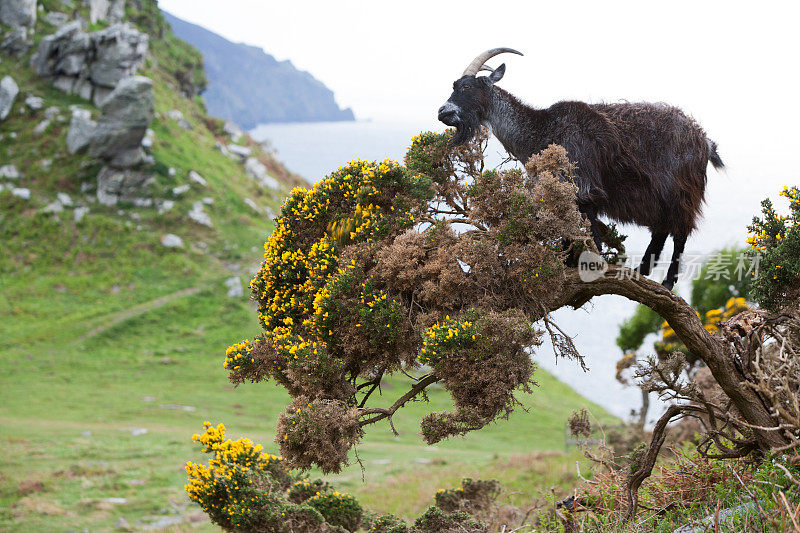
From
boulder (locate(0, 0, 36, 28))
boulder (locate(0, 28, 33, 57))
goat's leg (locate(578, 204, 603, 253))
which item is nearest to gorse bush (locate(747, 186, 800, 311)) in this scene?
goat's leg (locate(578, 204, 603, 253))

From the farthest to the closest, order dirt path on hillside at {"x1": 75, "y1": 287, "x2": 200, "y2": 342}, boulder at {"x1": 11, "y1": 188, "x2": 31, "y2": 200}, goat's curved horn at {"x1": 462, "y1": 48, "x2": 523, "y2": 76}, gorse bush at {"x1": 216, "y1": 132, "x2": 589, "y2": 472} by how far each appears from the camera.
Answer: boulder at {"x1": 11, "y1": 188, "x2": 31, "y2": 200}
dirt path on hillside at {"x1": 75, "y1": 287, "x2": 200, "y2": 342}
goat's curved horn at {"x1": 462, "y1": 48, "x2": 523, "y2": 76}
gorse bush at {"x1": 216, "y1": 132, "x2": 589, "y2": 472}

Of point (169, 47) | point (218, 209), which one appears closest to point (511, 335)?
point (218, 209)

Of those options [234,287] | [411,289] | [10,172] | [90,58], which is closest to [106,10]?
[90,58]

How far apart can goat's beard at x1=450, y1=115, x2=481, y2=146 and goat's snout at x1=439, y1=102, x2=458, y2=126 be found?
0.39ft

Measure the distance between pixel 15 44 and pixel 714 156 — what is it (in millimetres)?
54052

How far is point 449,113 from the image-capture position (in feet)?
30.4

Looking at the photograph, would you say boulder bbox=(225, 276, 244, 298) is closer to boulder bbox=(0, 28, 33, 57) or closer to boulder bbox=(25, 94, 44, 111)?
boulder bbox=(25, 94, 44, 111)

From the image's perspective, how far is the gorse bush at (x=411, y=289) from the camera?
8062 mm

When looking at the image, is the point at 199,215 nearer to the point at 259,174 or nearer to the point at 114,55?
the point at 259,174

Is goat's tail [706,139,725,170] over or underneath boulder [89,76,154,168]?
underneath

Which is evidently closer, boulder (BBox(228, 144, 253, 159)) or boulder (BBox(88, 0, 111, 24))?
boulder (BBox(88, 0, 111, 24))

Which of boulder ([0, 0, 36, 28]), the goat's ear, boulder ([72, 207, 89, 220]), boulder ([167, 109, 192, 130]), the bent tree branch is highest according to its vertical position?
boulder ([0, 0, 36, 28])

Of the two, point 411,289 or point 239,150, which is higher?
point 239,150

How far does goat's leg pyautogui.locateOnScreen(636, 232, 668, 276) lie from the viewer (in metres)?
9.95
